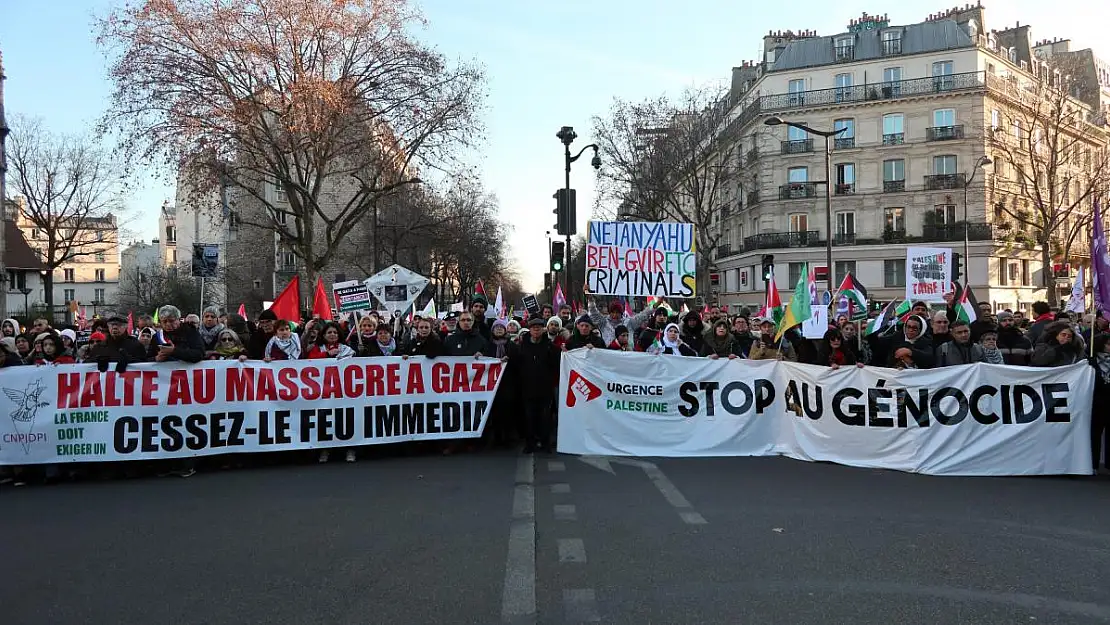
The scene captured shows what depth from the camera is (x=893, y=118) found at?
5362 cm

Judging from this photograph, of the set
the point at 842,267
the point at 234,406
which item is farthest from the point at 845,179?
the point at 234,406

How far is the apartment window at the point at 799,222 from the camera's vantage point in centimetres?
5516

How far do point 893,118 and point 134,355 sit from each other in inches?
2059

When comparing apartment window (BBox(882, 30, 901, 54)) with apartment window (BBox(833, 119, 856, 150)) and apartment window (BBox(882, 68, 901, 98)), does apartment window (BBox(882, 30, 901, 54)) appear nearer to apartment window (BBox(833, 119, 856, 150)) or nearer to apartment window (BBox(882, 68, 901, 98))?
apartment window (BBox(882, 68, 901, 98))

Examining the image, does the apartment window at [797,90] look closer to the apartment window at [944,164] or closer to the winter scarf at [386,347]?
the apartment window at [944,164]

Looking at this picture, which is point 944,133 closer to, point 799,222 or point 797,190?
point 797,190

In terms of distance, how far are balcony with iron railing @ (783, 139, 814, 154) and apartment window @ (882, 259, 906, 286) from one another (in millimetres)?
8530

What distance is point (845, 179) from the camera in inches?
2149

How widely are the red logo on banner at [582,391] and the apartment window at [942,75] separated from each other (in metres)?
49.9

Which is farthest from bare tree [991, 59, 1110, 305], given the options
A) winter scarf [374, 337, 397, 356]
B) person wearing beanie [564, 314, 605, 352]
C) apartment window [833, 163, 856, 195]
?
winter scarf [374, 337, 397, 356]

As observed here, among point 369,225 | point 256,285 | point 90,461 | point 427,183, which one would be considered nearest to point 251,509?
point 90,461

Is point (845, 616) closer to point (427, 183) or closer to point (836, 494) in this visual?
point (836, 494)

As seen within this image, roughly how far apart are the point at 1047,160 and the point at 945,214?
7.59 m

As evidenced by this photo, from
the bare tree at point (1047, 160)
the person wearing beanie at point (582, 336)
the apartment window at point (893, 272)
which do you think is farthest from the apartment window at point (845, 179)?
the person wearing beanie at point (582, 336)
